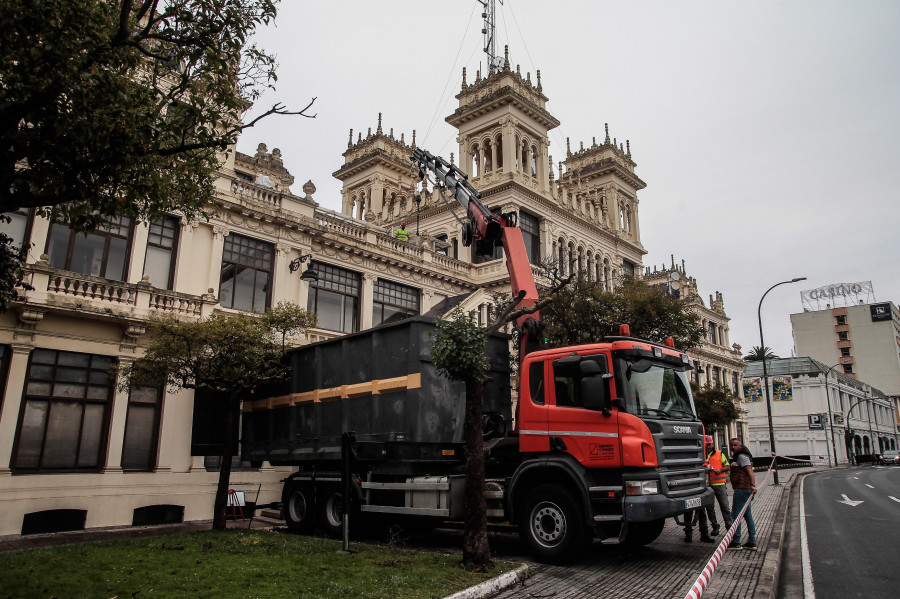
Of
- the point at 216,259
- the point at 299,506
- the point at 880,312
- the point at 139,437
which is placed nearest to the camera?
the point at 299,506

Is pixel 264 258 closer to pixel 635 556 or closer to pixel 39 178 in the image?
pixel 39 178

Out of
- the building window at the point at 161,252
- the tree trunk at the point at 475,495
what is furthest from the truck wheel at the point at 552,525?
the building window at the point at 161,252

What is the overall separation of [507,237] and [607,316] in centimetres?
832

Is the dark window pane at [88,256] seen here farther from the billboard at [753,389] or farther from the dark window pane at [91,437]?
the billboard at [753,389]

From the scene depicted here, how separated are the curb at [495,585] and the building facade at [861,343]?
112m

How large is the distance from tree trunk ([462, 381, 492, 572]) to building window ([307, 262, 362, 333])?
14535 mm

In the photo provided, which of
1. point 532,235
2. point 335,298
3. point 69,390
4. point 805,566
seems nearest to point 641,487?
point 805,566

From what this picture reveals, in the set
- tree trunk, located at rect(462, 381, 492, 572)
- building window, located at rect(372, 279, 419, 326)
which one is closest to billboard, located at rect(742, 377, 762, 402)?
building window, located at rect(372, 279, 419, 326)

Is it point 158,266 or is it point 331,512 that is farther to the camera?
point 158,266

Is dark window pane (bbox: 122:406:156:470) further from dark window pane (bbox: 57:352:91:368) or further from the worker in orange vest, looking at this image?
the worker in orange vest

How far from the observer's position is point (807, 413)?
7400 cm

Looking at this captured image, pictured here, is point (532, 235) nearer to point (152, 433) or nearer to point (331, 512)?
point (152, 433)

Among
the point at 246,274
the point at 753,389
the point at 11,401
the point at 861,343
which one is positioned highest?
the point at 861,343

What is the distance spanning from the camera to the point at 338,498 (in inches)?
517
